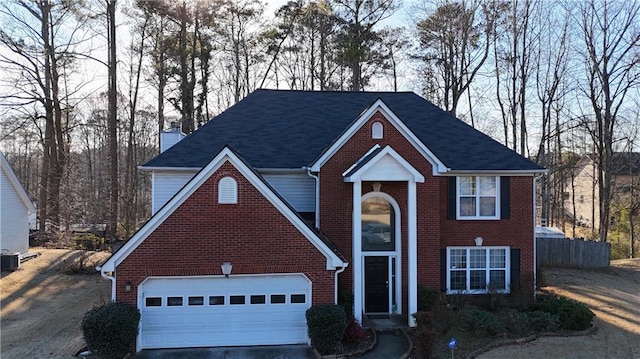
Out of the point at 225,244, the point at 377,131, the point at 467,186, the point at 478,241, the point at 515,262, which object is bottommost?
the point at 515,262

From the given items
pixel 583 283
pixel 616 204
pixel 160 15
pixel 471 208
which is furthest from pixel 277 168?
pixel 616 204

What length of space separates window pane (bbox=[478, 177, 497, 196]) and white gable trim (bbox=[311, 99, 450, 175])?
2.19 meters

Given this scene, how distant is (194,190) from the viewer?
36.1 feet

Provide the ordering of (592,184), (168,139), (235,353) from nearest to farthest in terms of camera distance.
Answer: (235,353)
(168,139)
(592,184)

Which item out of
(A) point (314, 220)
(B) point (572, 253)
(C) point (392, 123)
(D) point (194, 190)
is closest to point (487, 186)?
(C) point (392, 123)

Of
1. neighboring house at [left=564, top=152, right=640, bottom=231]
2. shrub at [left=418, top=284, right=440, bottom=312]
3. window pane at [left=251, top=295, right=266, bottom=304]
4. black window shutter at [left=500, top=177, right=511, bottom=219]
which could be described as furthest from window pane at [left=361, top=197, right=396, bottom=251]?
neighboring house at [left=564, top=152, right=640, bottom=231]

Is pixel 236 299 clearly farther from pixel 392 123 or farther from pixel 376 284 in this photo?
pixel 392 123

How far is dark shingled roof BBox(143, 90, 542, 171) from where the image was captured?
48.9 ft

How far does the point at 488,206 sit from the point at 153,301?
11.1 m

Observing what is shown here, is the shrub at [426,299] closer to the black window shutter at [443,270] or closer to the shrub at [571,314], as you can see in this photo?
the black window shutter at [443,270]

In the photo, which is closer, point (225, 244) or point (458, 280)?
point (225, 244)

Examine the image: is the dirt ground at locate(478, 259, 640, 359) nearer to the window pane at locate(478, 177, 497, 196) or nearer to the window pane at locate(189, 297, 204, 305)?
the window pane at locate(478, 177, 497, 196)

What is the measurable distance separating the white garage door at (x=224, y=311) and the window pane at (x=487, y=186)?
7398 mm

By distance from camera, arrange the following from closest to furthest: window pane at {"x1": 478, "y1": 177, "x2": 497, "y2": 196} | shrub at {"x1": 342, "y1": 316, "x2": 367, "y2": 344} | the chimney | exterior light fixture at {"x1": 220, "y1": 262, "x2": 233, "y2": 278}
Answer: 1. exterior light fixture at {"x1": 220, "y1": 262, "x2": 233, "y2": 278}
2. shrub at {"x1": 342, "y1": 316, "x2": 367, "y2": 344}
3. window pane at {"x1": 478, "y1": 177, "x2": 497, "y2": 196}
4. the chimney
